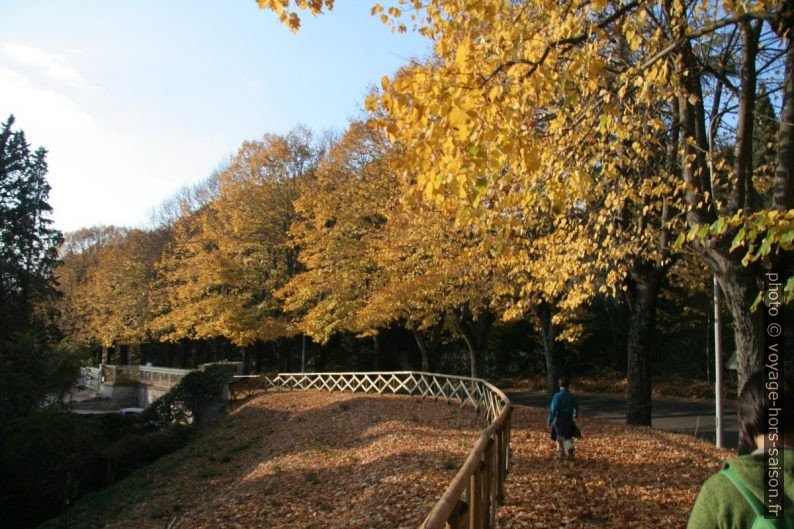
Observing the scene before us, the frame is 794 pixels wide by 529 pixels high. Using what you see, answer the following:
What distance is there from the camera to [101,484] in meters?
21.6

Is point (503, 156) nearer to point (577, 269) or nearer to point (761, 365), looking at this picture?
point (761, 365)

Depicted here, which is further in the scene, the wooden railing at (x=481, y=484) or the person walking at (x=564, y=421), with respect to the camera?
the person walking at (x=564, y=421)

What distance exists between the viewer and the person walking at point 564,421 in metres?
9.64

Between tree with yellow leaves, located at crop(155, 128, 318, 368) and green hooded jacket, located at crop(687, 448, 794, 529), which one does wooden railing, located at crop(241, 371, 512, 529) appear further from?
tree with yellow leaves, located at crop(155, 128, 318, 368)

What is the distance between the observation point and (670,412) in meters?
23.3

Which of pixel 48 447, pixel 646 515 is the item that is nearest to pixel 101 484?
pixel 48 447

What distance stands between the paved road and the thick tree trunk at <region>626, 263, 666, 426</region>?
4.32m

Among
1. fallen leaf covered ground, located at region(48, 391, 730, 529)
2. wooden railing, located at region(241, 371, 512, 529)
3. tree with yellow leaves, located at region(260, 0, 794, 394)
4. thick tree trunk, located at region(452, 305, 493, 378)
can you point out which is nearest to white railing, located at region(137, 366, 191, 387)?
fallen leaf covered ground, located at region(48, 391, 730, 529)

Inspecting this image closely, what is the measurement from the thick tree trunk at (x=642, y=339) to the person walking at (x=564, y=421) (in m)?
4.69

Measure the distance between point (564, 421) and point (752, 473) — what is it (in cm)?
780

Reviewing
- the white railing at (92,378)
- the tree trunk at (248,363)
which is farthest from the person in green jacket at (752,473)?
the white railing at (92,378)

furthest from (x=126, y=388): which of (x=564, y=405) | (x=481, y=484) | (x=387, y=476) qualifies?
(x=481, y=484)

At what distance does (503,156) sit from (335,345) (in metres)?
37.5

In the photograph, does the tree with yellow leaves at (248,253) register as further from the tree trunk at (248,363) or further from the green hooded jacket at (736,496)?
the green hooded jacket at (736,496)
